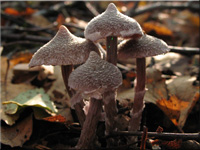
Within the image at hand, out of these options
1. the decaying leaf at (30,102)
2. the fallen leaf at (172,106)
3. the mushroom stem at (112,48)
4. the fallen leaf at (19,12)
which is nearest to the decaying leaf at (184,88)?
the fallen leaf at (172,106)

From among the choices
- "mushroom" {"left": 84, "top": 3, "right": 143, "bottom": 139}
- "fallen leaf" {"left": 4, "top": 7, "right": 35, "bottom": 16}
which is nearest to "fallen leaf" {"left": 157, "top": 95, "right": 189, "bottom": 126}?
"mushroom" {"left": 84, "top": 3, "right": 143, "bottom": 139}

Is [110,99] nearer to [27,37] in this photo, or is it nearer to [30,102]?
[30,102]

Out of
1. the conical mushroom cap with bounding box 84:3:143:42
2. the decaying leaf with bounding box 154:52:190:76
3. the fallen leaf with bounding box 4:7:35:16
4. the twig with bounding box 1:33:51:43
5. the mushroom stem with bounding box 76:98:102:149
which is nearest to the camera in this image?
the conical mushroom cap with bounding box 84:3:143:42

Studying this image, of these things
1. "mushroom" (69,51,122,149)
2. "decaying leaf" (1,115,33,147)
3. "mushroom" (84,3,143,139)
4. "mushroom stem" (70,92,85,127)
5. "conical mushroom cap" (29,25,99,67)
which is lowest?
"decaying leaf" (1,115,33,147)

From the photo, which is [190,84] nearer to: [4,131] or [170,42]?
[4,131]

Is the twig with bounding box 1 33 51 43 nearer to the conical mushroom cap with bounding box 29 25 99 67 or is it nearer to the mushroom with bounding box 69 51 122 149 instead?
the conical mushroom cap with bounding box 29 25 99 67

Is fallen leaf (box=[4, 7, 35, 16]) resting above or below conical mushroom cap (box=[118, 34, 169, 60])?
above

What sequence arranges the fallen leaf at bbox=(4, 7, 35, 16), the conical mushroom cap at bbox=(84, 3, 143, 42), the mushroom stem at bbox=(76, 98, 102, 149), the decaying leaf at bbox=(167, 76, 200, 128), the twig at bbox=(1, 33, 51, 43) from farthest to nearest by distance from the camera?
the fallen leaf at bbox=(4, 7, 35, 16), the twig at bbox=(1, 33, 51, 43), the decaying leaf at bbox=(167, 76, 200, 128), the mushroom stem at bbox=(76, 98, 102, 149), the conical mushroom cap at bbox=(84, 3, 143, 42)

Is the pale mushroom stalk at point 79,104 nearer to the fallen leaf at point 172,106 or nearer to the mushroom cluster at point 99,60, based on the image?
the mushroom cluster at point 99,60

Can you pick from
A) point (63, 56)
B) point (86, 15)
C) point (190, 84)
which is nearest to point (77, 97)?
point (63, 56)
